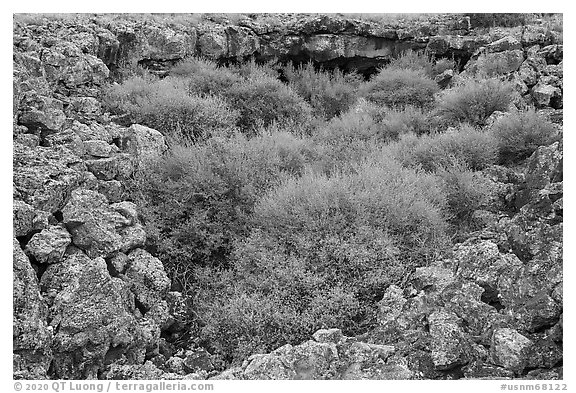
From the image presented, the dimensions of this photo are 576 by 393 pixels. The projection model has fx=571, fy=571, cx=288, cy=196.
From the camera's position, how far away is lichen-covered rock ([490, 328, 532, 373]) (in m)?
4.46

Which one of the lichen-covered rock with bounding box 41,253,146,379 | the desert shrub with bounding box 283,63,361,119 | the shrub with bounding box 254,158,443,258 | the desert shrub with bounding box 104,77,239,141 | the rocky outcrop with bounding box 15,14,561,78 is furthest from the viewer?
the desert shrub with bounding box 283,63,361,119

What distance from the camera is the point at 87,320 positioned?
485 cm

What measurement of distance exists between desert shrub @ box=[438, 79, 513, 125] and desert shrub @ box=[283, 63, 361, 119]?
8.05ft

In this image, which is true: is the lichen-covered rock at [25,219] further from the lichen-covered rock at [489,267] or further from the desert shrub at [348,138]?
the desert shrub at [348,138]

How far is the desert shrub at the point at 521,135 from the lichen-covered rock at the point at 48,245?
21.2 ft

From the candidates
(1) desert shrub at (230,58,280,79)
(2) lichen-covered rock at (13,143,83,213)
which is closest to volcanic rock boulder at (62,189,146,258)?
(2) lichen-covered rock at (13,143,83,213)

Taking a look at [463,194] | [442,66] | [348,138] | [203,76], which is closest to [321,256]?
[463,194]

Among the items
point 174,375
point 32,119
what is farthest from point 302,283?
point 32,119

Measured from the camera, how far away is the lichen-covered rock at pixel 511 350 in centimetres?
446

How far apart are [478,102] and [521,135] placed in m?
1.55

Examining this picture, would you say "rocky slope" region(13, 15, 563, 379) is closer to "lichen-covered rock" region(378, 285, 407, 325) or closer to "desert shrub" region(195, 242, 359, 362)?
"lichen-covered rock" region(378, 285, 407, 325)

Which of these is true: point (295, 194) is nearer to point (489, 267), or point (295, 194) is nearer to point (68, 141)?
point (489, 267)

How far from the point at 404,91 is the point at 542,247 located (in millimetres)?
6930

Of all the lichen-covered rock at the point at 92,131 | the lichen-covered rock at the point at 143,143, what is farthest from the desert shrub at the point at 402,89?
the lichen-covered rock at the point at 92,131
